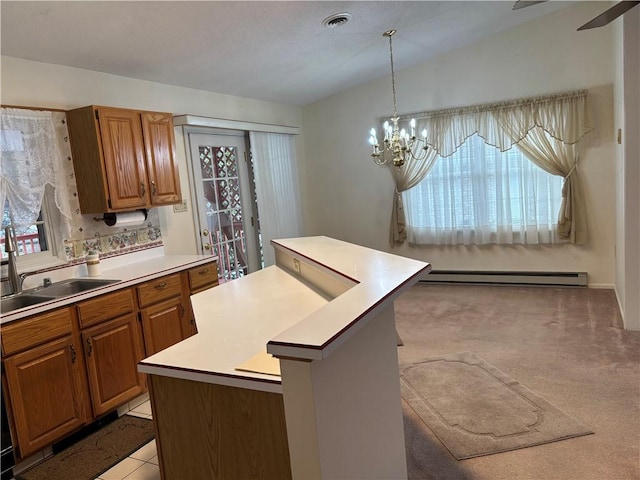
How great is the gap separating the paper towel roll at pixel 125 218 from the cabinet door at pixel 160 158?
16cm

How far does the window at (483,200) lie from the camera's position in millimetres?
5023

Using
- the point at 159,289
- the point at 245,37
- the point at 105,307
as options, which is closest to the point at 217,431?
the point at 105,307

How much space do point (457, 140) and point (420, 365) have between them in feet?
9.70

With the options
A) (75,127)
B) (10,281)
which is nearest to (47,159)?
(75,127)

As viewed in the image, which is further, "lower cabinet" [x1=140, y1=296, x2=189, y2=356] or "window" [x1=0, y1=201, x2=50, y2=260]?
"lower cabinet" [x1=140, y1=296, x2=189, y2=356]

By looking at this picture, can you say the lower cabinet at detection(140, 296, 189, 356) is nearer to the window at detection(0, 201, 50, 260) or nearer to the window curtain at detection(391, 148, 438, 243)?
the window at detection(0, 201, 50, 260)

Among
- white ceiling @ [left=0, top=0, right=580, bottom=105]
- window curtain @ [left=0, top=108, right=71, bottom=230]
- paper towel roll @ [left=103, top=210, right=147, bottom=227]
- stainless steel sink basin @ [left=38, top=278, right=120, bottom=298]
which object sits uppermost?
white ceiling @ [left=0, top=0, right=580, bottom=105]

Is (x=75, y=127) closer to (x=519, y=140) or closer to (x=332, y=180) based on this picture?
(x=332, y=180)

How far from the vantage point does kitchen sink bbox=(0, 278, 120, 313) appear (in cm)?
267

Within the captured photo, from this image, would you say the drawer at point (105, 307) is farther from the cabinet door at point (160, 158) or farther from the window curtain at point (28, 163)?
the cabinet door at point (160, 158)

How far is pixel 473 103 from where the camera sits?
17.1ft

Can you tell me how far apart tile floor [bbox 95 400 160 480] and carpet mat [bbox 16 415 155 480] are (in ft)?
0.14

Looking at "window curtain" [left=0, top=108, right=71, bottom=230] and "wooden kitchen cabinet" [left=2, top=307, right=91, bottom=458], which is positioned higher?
"window curtain" [left=0, top=108, right=71, bottom=230]

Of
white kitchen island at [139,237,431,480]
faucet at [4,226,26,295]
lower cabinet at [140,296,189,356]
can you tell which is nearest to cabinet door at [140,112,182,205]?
lower cabinet at [140,296,189,356]
